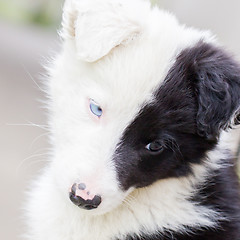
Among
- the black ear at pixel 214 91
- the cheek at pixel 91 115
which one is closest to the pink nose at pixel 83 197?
the cheek at pixel 91 115

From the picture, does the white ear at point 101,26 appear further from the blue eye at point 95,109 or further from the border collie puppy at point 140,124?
the blue eye at point 95,109

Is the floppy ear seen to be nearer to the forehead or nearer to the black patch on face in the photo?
the black patch on face

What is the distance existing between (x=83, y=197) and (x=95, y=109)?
420mm

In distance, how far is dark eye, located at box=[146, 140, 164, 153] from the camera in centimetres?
260

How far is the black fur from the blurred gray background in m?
0.94

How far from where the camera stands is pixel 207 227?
296cm

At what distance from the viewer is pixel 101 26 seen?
2652mm

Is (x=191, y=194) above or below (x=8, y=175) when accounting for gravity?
above

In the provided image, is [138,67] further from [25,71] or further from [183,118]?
[25,71]

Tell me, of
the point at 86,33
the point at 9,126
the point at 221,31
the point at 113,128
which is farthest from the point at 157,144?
the point at 221,31

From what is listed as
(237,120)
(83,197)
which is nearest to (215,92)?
(237,120)

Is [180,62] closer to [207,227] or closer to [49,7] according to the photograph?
[207,227]

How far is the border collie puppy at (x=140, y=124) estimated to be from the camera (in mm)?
2549

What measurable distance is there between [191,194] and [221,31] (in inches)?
157
